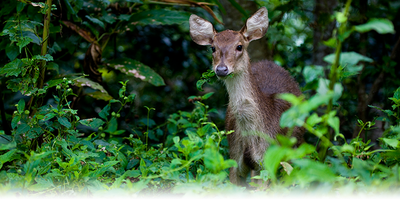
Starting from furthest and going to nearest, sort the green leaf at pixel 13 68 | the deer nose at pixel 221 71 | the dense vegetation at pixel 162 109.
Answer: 1. the deer nose at pixel 221 71
2. the green leaf at pixel 13 68
3. the dense vegetation at pixel 162 109

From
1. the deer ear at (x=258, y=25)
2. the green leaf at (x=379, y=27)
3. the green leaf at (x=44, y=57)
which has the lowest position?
the green leaf at (x=44, y=57)

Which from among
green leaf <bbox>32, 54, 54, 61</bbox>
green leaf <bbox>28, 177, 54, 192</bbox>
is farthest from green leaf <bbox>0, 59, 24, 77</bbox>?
green leaf <bbox>28, 177, 54, 192</bbox>

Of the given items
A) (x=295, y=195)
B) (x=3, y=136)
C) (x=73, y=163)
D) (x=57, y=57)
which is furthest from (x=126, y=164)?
(x=57, y=57)

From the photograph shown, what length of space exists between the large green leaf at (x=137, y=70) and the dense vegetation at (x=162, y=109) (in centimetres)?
2

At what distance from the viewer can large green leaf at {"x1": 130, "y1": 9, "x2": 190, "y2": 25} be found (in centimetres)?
445

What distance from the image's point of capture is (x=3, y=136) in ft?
10.0

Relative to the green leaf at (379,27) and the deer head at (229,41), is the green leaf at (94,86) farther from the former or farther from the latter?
the green leaf at (379,27)

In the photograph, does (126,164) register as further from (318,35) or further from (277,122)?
(318,35)

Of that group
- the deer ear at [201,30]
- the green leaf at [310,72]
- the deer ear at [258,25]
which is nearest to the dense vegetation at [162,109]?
the green leaf at [310,72]

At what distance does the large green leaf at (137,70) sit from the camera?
14.1 feet

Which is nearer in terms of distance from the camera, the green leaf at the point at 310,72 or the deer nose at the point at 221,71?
the green leaf at the point at 310,72

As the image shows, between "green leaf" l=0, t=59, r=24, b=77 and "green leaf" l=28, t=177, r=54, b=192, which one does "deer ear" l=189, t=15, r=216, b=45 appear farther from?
"green leaf" l=28, t=177, r=54, b=192

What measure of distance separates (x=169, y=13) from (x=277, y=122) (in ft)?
6.22

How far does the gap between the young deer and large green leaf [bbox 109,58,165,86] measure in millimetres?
725
